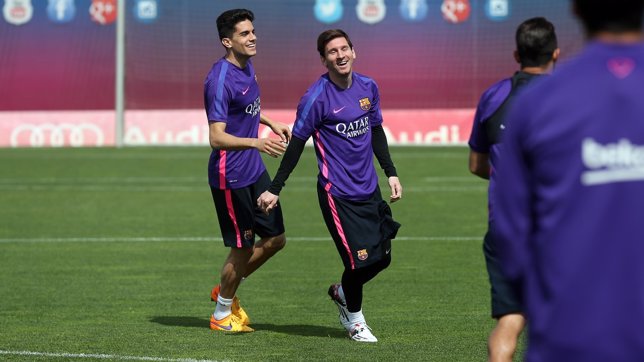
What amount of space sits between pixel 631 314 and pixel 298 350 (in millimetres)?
5061

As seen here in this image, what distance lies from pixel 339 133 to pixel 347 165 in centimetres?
20

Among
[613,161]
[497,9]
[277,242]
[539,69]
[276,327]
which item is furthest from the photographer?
[497,9]

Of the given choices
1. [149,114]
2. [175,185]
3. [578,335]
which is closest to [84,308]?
[578,335]

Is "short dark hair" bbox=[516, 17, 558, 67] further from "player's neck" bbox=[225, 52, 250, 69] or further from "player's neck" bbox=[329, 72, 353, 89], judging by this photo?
"player's neck" bbox=[225, 52, 250, 69]

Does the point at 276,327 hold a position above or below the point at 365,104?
below

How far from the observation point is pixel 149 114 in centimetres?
2781

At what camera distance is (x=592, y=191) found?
290 centimetres

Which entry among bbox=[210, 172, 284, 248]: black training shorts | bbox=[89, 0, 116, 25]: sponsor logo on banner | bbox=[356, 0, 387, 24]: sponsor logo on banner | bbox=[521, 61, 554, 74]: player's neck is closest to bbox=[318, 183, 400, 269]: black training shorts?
bbox=[210, 172, 284, 248]: black training shorts

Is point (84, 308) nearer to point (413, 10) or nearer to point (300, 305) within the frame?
point (300, 305)

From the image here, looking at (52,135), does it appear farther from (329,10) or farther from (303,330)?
(303,330)

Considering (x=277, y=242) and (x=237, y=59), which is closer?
(x=237, y=59)

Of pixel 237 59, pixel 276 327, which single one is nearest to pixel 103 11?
pixel 237 59

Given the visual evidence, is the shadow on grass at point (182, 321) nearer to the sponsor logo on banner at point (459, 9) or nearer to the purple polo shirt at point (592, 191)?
the purple polo shirt at point (592, 191)

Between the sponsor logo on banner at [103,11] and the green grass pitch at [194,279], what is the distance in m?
10.3
